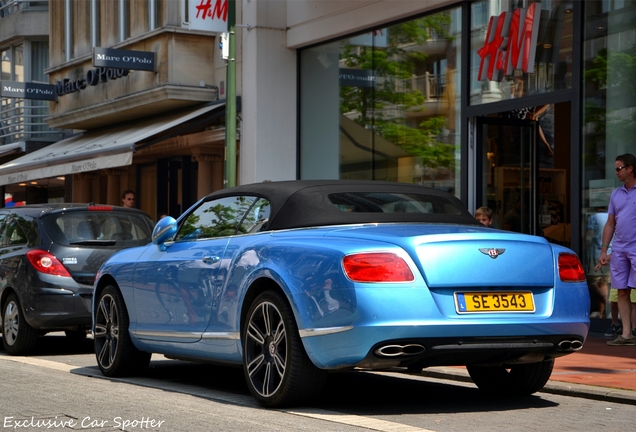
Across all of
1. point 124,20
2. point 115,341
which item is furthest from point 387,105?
point 115,341

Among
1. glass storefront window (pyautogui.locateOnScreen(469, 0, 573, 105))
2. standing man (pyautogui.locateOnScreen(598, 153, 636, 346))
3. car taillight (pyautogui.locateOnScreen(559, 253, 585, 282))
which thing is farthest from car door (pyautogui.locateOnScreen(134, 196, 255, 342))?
glass storefront window (pyautogui.locateOnScreen(469, 0, 573, 105))

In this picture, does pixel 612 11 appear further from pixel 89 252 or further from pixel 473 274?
pixel 473 274

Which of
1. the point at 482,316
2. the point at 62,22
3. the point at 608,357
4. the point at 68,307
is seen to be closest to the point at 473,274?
the point at 482,316

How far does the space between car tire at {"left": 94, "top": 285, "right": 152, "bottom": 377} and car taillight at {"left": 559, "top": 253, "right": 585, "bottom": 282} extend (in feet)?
12.4

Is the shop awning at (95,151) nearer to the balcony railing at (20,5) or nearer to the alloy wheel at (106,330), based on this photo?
the balcony railing at (20,5)

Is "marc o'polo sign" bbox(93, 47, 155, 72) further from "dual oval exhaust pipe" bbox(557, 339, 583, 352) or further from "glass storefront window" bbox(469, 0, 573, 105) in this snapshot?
"dual oval exhaust pipe" bbox(557, 339, 583, 352)

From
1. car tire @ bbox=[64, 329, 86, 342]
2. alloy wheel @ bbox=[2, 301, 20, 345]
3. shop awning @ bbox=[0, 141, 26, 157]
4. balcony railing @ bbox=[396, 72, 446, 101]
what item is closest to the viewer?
alloy wheel @ bbox=[2, 301, 20, 345]

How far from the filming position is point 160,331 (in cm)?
859

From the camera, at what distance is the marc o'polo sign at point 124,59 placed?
21688 millimetres

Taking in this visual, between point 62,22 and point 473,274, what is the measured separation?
876 inches

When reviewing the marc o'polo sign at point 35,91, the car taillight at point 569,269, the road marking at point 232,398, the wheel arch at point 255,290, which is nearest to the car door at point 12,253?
the road marking at point 232,398

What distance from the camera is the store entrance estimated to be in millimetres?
14641

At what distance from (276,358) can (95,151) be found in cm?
1421

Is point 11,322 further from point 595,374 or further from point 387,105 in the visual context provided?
point 387,105
